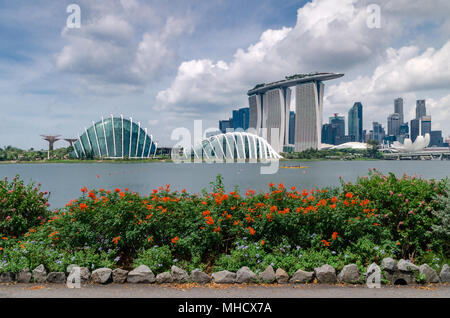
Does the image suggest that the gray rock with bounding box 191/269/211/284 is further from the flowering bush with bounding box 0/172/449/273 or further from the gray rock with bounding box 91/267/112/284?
the gray rock with bounding box 91/267/112/284

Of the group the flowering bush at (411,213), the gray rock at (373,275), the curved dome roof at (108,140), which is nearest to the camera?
the gray rock at (373,275)

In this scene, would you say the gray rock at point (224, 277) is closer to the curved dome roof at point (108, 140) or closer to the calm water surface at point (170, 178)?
the calm water surface at point (170, 178)

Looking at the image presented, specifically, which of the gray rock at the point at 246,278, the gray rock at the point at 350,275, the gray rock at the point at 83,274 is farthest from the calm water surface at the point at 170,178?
the gray rock at the point at 350,275

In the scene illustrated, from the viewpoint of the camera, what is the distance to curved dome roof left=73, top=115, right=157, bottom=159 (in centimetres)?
12288

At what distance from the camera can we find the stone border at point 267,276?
5.31 meters

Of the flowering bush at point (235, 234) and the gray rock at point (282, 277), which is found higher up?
the flowering bush at point (235, 234)

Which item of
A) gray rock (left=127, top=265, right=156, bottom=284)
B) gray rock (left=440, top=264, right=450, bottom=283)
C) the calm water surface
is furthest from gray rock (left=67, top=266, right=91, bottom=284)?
the calm water surface

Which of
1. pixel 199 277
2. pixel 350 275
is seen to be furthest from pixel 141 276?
pixel 350 275

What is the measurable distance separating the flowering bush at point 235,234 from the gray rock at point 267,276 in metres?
0.20

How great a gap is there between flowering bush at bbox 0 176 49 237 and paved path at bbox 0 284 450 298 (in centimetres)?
199

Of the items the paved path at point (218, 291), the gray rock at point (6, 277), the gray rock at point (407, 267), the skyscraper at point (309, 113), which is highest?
the skyscraper at point (309, 113)

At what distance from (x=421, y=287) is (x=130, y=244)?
4.79 m

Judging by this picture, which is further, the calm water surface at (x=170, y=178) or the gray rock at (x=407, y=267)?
the calm water surface at (x=170, y=178)

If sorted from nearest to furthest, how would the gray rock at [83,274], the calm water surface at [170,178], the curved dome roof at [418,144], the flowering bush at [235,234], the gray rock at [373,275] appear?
the gray rock at [373,275] → the gray rock at [83,274] → the flowering bush at [235,234] → the calm water surface at [170,178] → the curved dome roof at [418,144]
